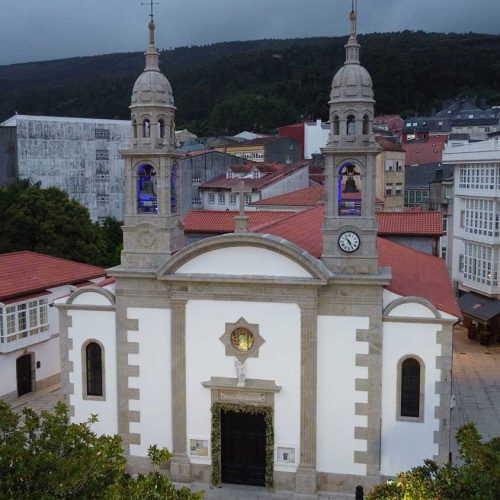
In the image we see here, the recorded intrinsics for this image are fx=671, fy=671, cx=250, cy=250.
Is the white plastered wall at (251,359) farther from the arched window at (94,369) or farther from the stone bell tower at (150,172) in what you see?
the arched window at (94,369)

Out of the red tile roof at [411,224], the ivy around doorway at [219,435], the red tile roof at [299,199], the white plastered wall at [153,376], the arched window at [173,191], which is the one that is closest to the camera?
the ivy around doorway at [219,435]

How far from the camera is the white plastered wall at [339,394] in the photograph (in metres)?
20.9

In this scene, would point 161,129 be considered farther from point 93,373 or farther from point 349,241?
point 93,373

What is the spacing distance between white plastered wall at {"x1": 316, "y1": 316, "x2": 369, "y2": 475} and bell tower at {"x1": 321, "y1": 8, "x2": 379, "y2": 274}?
1875mm

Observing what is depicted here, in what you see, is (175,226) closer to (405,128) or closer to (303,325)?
(303,325)

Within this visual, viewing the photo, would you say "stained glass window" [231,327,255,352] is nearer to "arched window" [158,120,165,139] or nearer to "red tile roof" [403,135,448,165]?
"arched window" [158,120,165,139]

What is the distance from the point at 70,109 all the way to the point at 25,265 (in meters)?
101

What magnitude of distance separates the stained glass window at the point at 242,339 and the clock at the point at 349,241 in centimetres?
405

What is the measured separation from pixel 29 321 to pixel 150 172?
41.3ft

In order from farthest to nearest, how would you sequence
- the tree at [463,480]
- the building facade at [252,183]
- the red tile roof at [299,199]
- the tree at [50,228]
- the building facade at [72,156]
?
the building facade at [72,156] < the building facade at [252,183] < the red tile roof at [299,199] < the tree at [50,228] < the tree at [463,480]

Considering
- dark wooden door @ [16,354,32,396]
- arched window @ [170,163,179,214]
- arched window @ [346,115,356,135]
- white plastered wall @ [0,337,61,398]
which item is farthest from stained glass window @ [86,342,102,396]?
arched window @ [346,115,356,135]

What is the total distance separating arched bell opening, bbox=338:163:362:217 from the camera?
20.8 metres

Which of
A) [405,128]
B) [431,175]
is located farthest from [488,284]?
[405,128]

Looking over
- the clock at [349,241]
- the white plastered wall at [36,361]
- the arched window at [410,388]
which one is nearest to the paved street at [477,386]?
the arched window at [410,388]
